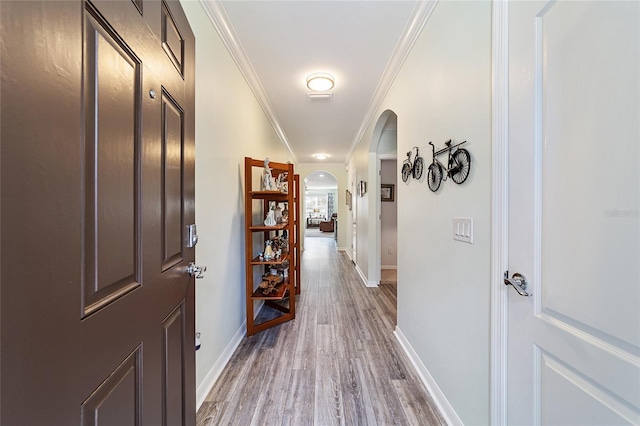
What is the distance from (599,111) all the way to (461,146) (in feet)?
1.92

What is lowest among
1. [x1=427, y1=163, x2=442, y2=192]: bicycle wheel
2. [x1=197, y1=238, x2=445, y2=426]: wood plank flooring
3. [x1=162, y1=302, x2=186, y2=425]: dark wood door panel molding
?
[x1=197, y1=238, x2=445, y2=426]: wood plank flooring

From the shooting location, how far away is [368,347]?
2012mm

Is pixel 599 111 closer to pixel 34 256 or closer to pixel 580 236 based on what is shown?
pixel 580 236

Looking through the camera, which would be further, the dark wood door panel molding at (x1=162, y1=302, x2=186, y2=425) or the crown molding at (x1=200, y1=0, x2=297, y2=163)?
the crown molding at (x1=200, y1=0, x2=297, y2=163)

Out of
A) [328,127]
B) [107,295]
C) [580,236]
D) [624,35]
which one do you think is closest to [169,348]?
[107,295]

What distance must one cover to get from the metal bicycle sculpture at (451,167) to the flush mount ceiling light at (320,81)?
52.4 inches

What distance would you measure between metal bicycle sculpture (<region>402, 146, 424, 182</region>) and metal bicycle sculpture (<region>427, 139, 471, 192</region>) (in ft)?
0.47

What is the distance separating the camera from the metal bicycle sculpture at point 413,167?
66.3 inches

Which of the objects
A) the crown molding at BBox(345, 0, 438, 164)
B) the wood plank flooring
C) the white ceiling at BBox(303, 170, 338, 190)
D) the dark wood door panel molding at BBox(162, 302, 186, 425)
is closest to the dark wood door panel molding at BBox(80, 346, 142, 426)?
the dark wood door panel molding at BBox(162, 302, 186, 425)

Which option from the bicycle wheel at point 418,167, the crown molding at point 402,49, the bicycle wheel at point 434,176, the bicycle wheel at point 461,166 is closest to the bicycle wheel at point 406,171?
the bicycle wheel at point 418,167

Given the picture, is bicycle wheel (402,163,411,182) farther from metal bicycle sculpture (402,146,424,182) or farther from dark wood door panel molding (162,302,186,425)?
dark wood door panel molding (162,302,186,425)

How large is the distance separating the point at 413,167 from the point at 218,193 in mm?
1445

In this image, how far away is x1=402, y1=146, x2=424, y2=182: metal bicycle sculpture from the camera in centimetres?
168

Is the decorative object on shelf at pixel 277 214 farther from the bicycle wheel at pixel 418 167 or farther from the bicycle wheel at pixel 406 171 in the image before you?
the bicycle wheel at pixel 418 167
